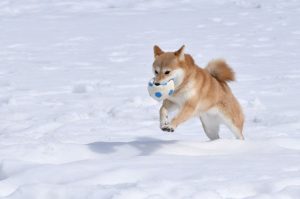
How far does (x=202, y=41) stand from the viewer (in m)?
11.8

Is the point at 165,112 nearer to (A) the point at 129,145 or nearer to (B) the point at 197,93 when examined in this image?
(B) the point at 197,93

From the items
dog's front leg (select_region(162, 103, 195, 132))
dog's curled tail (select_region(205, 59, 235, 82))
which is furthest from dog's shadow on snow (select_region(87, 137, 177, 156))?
dog's curled tail (select_region(205, 59, 235, 82))

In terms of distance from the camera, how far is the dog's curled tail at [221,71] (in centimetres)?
573

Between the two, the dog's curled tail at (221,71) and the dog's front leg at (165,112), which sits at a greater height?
the dog's curled tail at (221,71)

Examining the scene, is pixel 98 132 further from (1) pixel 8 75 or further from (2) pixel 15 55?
(2) pixel 15 55

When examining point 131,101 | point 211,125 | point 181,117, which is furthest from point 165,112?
point 131,101

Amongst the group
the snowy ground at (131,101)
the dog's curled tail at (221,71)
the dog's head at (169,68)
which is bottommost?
the snowy ground at (131,101)

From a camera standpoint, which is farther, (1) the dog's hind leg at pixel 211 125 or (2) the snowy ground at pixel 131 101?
(1) the dog's hind leg at pixel 211 125

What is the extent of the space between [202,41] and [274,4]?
4193 millimetres

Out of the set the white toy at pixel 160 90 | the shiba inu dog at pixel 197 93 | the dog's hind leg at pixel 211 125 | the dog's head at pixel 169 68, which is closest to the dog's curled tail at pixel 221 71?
the shiba inu dog at pixel 197 93

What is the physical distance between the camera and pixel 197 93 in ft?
17.4

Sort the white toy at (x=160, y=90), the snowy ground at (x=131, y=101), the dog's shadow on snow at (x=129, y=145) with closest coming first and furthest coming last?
the snowy ground at (x=131, y=101), the dog's shadow on snow at (x=129, y=145), the white toy at (x=160, y=90)

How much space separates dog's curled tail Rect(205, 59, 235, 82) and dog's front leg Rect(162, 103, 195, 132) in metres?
0.67

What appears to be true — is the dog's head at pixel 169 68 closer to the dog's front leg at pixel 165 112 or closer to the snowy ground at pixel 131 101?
the dog's front leg at pixel 165 112
